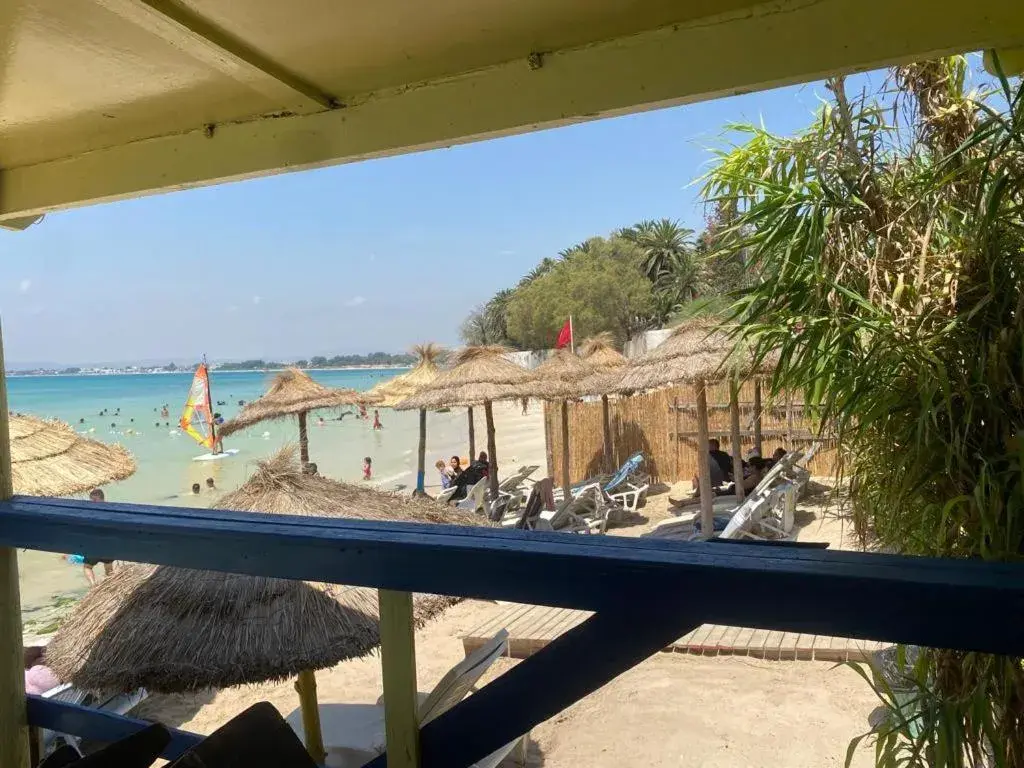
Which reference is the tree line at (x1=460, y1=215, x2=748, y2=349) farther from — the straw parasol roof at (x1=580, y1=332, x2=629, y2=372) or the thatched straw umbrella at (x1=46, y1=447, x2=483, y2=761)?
the thatched straw umbrella at (x1=46, y1=447, x2=483, y2=761)

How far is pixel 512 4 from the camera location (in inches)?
47.6

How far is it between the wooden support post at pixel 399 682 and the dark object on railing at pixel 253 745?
177 mm

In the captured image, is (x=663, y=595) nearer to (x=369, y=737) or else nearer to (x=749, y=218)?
(x=749, y=218)

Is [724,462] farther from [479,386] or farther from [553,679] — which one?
[553,679]

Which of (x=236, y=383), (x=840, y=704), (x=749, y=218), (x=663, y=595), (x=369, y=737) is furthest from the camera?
(x=236, y=383)

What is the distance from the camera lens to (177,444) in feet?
130

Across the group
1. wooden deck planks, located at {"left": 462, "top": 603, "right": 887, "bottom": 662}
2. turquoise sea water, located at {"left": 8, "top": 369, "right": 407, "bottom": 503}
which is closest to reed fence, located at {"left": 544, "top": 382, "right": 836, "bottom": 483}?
turquoise sea water, located at {"left": 8, "top": 369, "right": 407, "bottom": 503}

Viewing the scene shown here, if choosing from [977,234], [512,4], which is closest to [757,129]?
[977,234]

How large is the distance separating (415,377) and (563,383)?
14.2ft

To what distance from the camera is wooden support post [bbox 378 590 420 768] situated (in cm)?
99

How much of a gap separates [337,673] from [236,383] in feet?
293

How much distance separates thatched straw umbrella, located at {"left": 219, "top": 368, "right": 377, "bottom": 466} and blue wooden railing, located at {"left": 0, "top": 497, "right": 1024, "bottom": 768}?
1184cm

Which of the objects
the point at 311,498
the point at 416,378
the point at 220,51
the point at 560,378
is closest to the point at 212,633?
the point at 311,498

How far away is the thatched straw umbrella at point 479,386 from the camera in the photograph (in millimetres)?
11039
